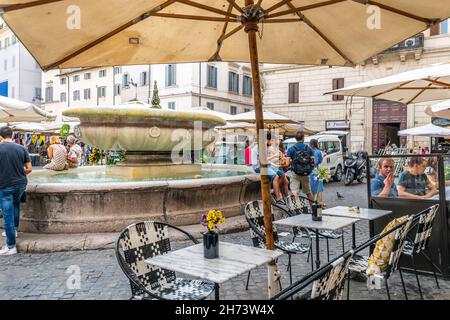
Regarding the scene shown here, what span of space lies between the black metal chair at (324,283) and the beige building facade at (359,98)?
23.4 m

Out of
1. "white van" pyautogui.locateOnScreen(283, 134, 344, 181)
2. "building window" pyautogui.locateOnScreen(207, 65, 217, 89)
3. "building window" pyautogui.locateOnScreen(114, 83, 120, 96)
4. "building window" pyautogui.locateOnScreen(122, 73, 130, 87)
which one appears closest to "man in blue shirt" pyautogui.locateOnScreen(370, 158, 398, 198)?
"white van" pyautogui.locateOnScreen(283, 134, 344, 181)

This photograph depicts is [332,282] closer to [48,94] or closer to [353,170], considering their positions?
[353,170]

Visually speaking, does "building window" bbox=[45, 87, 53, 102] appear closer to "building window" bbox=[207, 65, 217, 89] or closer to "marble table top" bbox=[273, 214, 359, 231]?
"building window" bbox=[207, 65, 217, 89]

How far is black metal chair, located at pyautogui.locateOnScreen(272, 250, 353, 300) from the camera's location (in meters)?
2.13

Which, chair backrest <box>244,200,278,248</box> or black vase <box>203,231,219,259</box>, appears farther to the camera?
chair backrest <box>244,200,278,248</box>

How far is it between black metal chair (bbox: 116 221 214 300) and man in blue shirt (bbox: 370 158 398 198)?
9.44 feet

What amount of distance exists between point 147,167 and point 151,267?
5.28 m

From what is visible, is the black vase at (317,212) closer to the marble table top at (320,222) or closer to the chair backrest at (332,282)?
the marble table top at (320,222)

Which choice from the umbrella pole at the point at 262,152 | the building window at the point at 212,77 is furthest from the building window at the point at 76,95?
the umbrella pole at the point at 262,152

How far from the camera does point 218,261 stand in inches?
117

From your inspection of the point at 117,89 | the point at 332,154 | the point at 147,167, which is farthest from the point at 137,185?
the point at 117,89

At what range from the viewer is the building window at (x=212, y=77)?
38566mm

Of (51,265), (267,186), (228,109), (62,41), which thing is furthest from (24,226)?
(228,109)
